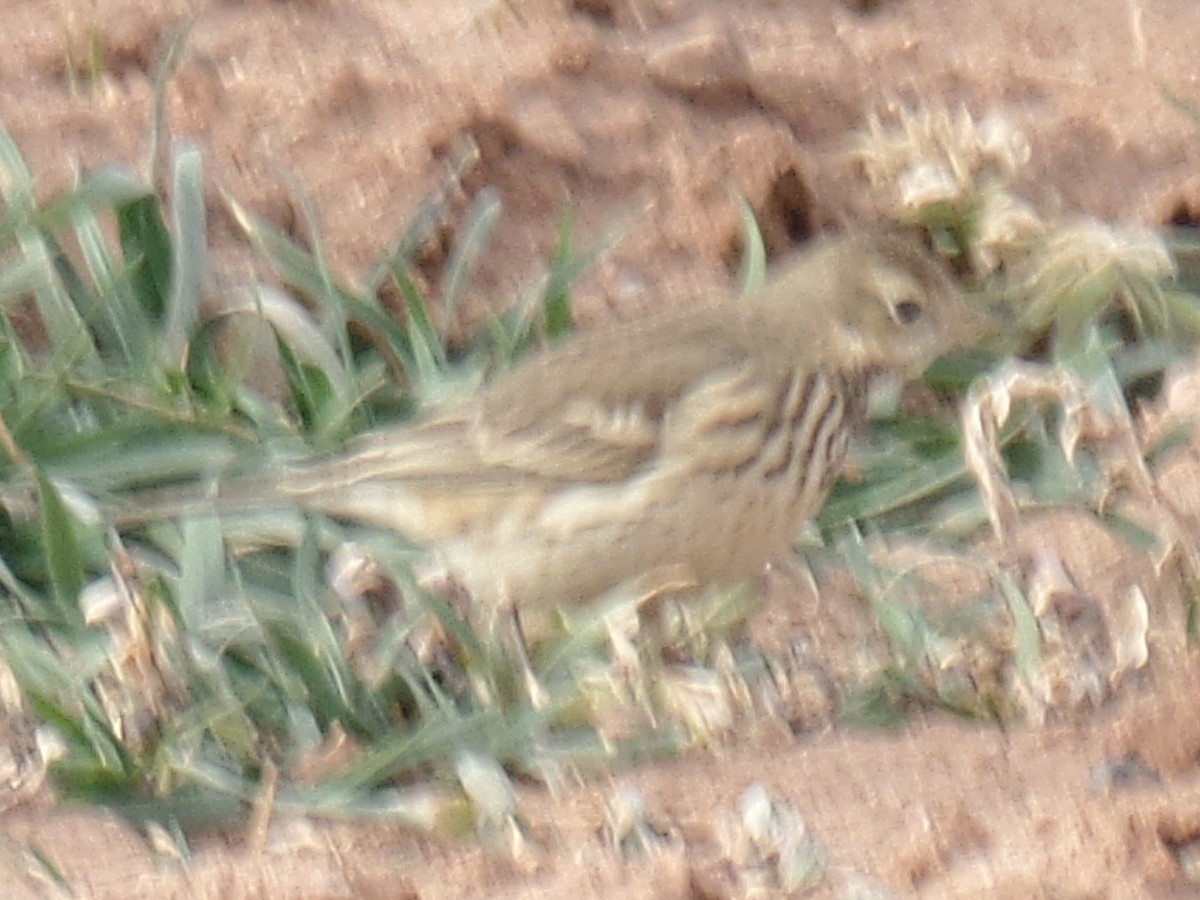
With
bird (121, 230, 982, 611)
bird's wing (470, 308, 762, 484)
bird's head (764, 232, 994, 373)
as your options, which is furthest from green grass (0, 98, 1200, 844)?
bird's head (764, 232, 994, 373)

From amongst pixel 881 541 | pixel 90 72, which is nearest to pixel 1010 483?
pixel 881 541

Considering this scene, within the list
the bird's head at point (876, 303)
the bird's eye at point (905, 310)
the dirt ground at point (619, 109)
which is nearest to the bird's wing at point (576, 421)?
the bird's head at point (876, 303)

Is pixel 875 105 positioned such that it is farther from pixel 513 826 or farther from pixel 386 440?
pixel 513 826

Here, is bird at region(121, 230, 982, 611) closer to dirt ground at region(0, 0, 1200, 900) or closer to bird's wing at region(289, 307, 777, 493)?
bird's wing at region(289, 307, 777, 493)

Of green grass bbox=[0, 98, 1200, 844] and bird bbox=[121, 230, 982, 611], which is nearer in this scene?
green grass bbox=[0, 98, 1200, 844]

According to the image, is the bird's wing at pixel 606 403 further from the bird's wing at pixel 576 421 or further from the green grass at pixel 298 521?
the green grass at pixel 298 521

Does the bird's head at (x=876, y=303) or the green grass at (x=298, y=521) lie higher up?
the bird's head at (x=876, y=303)
